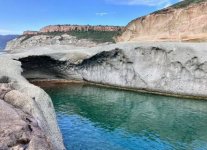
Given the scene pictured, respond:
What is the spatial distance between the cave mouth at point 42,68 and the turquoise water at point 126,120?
4.07m

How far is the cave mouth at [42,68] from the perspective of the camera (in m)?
44.5

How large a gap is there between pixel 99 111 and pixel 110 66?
45.2ft

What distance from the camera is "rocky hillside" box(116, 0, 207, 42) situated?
50.2m

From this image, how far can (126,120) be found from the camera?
29250 millimetres

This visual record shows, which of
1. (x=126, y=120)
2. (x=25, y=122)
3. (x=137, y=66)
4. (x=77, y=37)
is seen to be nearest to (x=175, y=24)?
(x=137, y=66)

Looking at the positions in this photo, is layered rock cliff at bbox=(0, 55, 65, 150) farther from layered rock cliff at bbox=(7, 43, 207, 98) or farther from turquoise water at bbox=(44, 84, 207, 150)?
layered rock cliff at bbox=(7, 43, 207, 98)

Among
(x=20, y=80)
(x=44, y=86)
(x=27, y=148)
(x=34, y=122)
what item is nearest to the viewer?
(x=27, y=148)

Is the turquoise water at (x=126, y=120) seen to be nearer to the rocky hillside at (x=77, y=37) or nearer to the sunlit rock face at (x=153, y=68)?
the sunlit rock face at (x=153, y=68)

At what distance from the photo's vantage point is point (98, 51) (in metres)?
44.1

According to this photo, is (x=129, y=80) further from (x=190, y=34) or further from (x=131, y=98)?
(x=190, y=34)

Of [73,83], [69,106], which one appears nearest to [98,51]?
[73,83]

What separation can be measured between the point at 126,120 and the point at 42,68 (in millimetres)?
19853

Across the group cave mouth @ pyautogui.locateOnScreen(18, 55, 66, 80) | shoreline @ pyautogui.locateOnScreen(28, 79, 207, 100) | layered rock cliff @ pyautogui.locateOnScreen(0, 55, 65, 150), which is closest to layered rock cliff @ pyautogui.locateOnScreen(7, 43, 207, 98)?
cave mouth @ pyautogui.locateOnScreen(18, 55, 66, 80)

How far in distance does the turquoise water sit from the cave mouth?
4069 mm
